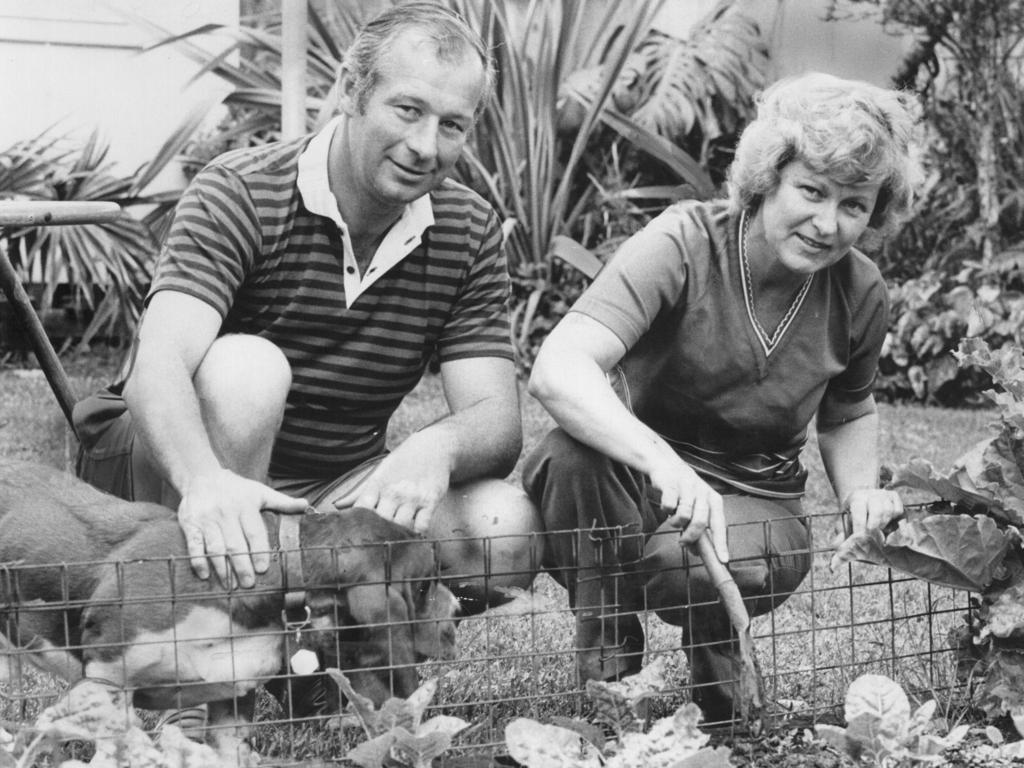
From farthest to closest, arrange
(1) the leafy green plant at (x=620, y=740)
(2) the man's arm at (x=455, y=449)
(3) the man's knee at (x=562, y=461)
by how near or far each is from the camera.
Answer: (3) the man's knee at (x=562, y=461) → (2) the man's arm at (x=455, y=449) → (1) the leafy green plant at (x=620, y=740)

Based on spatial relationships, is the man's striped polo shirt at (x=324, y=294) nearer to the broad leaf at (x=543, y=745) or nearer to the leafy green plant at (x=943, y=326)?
the broad leaf at (x=543, y=745)

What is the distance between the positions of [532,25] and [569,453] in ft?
20.8

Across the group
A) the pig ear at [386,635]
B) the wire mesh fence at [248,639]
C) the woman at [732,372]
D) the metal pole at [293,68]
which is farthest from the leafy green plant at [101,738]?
the metal pole at [293,68]

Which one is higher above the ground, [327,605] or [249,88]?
[249,88]

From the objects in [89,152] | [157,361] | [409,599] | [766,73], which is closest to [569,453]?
[409,599]

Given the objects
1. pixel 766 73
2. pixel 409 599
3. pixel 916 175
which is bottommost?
pixel 409 599

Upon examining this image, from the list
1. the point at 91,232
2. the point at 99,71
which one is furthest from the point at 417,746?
the point at 99,71

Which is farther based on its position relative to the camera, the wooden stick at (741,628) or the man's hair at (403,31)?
the man's hair at (403,31)

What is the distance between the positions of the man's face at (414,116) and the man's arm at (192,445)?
1.58ft

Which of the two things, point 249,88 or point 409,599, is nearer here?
point 409,599

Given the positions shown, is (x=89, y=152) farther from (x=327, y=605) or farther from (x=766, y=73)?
(x=327, y=605)

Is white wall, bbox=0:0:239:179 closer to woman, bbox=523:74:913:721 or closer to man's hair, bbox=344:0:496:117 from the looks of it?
man's hair, bbox=344:0:496:117

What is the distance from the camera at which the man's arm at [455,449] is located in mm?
2816

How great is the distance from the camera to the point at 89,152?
25.3 ft
